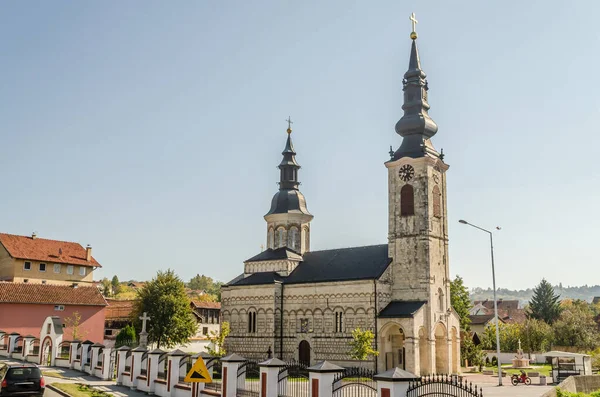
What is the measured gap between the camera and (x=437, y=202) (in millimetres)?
47719

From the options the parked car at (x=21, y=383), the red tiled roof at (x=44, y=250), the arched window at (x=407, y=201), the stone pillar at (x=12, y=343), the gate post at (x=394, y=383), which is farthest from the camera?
the red tiled roof at (x=44, y=250)

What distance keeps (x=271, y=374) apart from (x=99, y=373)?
51.9 feet

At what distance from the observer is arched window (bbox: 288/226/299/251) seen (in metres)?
56.2

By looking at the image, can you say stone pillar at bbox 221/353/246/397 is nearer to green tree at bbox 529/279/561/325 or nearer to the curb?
the curb

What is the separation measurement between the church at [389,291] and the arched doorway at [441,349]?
0.25 ft

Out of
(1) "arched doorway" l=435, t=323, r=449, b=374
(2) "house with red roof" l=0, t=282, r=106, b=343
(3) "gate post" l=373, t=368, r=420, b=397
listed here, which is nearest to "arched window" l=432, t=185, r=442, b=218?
(1) "arched doorway" l=435, t=323, r=449, b=374

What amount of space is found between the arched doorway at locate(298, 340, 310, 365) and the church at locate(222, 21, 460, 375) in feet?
0.27

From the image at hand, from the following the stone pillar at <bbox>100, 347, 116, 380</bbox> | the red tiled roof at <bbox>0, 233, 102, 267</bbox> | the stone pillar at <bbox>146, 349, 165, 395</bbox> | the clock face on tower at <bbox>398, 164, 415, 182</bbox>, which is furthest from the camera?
the red tiled roof at <bbox>0, 233, 102, 267</bbox>

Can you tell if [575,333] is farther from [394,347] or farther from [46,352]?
[46,352]

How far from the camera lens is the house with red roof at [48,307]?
1999 inches

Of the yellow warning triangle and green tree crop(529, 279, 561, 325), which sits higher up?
green tree crop(529, 279, 561, 325)

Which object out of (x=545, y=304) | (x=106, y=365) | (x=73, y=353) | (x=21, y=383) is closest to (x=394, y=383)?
(x=21, y=383)

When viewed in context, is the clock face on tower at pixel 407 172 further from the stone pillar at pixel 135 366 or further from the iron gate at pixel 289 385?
the iron gate at pixel 289 385

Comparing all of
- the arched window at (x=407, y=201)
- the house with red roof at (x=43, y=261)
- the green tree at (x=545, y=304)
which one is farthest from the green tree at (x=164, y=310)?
the green tree at (x=545, y=304)
